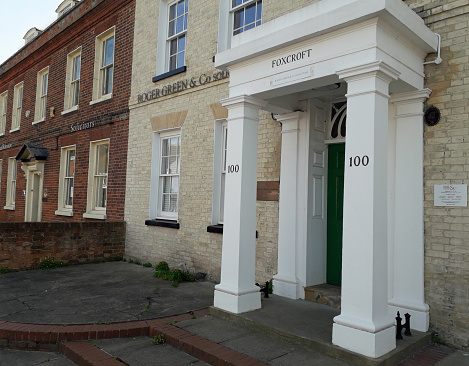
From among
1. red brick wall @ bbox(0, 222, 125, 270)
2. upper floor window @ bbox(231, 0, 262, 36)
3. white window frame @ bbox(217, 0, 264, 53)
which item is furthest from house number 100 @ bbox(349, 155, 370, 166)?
red brick wall @ bbox(0, 222, 125, 270)

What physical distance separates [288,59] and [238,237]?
2306mm

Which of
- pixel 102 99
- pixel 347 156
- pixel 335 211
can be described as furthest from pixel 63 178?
pixel 347 156

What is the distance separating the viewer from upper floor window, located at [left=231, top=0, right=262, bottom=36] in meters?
7.25

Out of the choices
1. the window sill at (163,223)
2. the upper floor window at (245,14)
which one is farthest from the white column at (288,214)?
the window sill at (163,223)

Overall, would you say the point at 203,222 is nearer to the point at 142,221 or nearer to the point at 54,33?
the point at 142,221

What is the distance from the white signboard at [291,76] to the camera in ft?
14.8

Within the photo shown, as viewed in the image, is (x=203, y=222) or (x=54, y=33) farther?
(x=54, y=33)

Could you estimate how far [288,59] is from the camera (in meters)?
4.75

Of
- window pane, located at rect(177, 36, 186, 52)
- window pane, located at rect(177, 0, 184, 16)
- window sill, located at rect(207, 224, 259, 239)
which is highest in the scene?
window pane, located at rect(177, 0, 184, 16)

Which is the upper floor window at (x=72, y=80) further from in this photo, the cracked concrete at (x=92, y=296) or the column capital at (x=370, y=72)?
the column capital at (x=370, y=72)

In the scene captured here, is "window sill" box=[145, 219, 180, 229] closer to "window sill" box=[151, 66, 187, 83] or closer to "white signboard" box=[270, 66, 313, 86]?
"window sill" box=[151, 66, 187, 83]

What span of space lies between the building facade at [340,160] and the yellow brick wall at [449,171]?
1cm

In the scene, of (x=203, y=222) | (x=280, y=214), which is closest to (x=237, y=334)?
(x=280, y=214)

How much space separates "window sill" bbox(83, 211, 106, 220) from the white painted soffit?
21.2 feet
